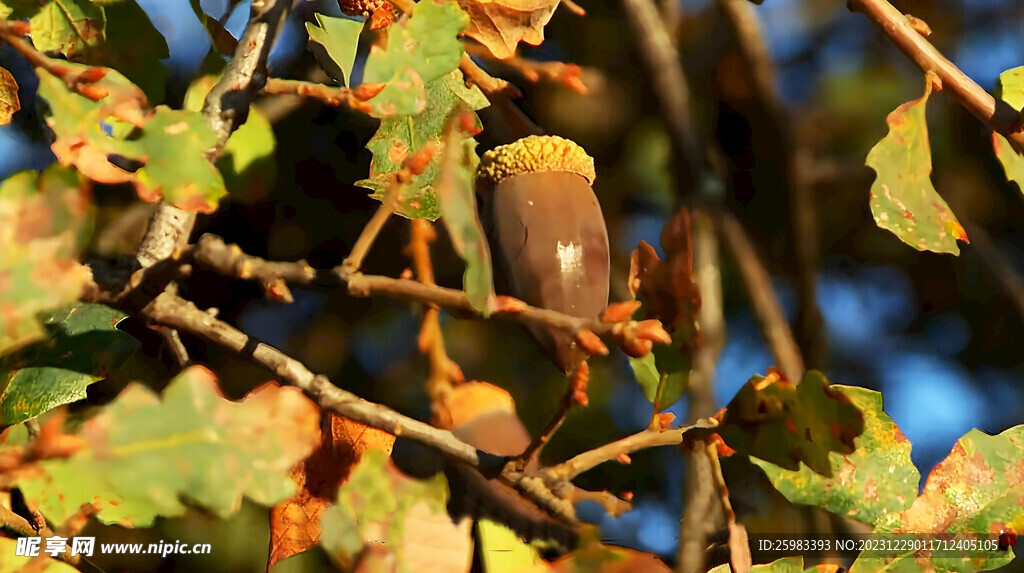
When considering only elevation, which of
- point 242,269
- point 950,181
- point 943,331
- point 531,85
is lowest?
point 943,331

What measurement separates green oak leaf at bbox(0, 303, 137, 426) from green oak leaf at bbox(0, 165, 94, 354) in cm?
11

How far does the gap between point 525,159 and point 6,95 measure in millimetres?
242

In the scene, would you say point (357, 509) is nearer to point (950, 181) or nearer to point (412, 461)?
point (412, 461)

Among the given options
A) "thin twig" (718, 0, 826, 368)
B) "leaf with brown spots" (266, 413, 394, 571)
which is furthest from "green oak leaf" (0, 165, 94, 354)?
"thin twig" (718, 0, 826, 368)

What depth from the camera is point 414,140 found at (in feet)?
1.38

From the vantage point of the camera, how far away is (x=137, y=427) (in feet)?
0.77

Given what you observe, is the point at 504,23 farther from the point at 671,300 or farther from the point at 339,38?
the point at 671,300

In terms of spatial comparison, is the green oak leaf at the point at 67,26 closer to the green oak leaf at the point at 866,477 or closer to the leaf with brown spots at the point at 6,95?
the leaf with brown spots at the point at 6,95

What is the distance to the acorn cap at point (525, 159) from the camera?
482 millimetres

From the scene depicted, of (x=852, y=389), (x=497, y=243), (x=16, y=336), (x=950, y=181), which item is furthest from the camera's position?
(x=950, y=181)

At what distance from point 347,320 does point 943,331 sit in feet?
1.76

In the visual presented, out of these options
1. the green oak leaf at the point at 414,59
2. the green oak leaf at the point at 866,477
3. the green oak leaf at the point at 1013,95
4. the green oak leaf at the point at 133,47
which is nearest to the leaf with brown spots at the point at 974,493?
the green oak leaf at the point at 866,477

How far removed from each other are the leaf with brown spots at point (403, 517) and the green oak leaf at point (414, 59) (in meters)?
0.12

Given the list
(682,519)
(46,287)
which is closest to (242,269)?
(46,287)
